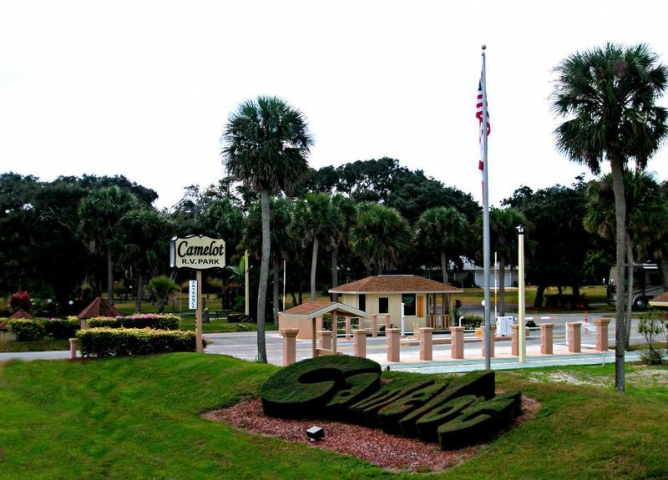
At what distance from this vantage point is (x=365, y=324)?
46750 mm

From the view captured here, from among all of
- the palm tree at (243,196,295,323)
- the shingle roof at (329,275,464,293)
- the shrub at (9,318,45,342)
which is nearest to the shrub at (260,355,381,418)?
the shrub at (9,318,45,342)

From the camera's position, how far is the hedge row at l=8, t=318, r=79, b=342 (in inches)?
1396

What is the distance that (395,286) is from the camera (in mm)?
45906

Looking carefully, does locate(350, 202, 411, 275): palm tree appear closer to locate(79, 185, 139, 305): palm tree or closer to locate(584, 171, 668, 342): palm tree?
locate(79, 185, 139, 305): palm tree

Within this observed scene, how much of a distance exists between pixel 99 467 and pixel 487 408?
7.40 metres

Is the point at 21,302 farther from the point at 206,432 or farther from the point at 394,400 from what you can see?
the point at 394,400

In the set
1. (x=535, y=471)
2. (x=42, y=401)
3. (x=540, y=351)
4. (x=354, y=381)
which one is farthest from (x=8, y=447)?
(x=540, y=351)

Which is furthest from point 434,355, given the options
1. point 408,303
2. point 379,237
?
point 379,237

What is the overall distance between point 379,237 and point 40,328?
25.7 m

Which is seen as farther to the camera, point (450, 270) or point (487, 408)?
point (450, 270)

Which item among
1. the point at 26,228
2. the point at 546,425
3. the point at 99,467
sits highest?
the point at 26,228

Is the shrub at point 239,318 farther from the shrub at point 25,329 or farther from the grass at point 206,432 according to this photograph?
the grass at point 206,432

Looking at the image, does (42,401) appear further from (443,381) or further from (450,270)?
(450,270)

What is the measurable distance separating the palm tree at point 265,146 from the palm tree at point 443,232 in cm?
3085
